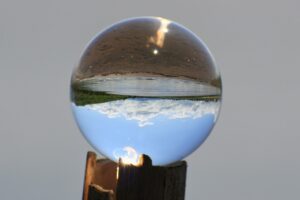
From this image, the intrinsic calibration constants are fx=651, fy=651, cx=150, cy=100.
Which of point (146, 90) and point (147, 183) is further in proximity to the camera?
point (147, 183)

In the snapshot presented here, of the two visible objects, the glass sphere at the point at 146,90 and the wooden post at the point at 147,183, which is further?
the wooden post at the point at 147,183

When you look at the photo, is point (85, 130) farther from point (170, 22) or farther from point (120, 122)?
point (170, 22)

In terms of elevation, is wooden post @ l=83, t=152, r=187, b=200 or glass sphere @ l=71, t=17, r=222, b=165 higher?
glass sphere @ l=71, t=17, r=222, b=165

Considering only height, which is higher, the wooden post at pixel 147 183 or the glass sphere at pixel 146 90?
the glass sphere at pixel 146 90

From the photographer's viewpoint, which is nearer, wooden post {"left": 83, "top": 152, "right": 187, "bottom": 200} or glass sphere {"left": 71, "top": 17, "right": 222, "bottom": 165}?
glass sphere {"left": 71, "top": 17, "right": 222, "bottom": 165}

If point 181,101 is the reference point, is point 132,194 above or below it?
below

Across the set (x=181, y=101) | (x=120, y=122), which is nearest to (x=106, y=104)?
(x=120, y=122)

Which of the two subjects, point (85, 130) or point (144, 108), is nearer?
point (144, 108)

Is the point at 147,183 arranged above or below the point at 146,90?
below
